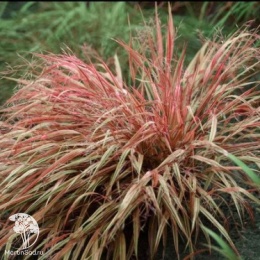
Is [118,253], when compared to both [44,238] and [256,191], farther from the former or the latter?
[256,191]

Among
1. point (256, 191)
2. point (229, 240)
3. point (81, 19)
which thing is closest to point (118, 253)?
point (229, 240)

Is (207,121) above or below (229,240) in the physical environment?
above
